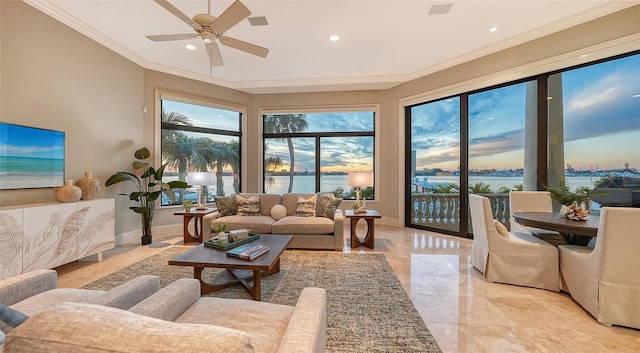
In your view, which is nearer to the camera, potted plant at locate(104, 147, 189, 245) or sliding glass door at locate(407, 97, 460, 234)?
potted plant at locate(104, 147, 189, 245)

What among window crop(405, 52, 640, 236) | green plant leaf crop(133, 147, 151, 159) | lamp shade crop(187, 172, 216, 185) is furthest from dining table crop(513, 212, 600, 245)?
green plant leaf crop(133, 147, 151, 159)

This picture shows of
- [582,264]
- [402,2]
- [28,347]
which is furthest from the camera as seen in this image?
[402,2]

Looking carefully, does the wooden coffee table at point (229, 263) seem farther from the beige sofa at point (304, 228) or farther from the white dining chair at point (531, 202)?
the white dining chair at point (531, 202)

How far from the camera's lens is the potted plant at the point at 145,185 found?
4152mm

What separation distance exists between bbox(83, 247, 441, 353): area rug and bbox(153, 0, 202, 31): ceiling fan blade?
8.56ft

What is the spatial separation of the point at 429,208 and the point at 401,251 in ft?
5.88

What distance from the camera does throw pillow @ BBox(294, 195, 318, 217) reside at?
4312 millimetres

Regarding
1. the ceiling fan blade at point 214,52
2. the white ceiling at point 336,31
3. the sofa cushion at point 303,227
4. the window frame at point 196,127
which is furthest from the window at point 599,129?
the window frame at point 196,127

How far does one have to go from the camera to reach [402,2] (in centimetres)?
301

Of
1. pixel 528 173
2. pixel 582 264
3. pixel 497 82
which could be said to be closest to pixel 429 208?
pixel 528 173

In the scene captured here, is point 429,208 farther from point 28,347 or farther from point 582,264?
point 28,347

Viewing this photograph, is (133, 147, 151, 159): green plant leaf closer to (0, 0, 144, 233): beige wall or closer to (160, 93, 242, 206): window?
(0, 0, 144, 233): beige wall

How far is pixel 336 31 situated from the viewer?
3656 millimetres

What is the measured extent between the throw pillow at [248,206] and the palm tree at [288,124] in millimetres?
2071
